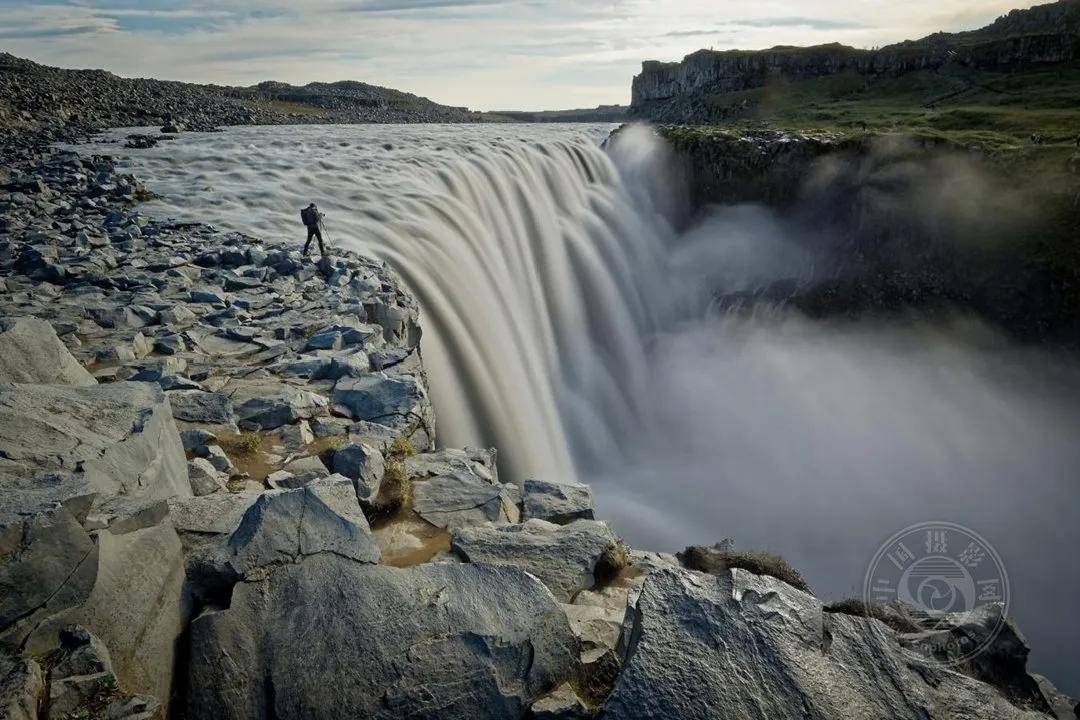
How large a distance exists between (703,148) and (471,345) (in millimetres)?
32958

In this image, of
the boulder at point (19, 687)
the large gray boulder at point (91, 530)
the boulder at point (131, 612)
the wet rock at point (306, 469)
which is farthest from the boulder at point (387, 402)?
the boulder at point (19, 687)

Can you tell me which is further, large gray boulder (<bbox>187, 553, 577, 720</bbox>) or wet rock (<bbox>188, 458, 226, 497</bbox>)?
wet rock (<bbox>188, 458, 226, 497</bbox>)

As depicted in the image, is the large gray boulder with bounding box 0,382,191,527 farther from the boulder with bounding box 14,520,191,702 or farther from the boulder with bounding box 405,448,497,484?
the boulder with bounding box 405,448,497,484

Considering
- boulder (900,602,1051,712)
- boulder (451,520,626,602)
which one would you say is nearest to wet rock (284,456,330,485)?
boulder (451,520,626,602)

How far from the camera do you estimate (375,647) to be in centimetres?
448

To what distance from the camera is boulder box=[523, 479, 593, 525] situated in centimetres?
817

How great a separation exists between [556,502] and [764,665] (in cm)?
420

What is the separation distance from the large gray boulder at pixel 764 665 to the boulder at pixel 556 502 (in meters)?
3.00

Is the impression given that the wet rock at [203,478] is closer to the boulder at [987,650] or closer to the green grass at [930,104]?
the boulder at [987,650]

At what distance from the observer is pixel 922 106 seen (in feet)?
197

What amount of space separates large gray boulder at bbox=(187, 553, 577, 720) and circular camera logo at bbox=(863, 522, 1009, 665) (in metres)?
3.43

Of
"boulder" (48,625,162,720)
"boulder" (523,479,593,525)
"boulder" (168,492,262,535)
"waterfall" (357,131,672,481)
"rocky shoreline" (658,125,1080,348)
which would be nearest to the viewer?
"boulder" (48,625,162,720)

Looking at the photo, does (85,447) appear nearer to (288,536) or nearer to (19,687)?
(288,536)

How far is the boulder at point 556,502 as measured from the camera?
817 centimetres
